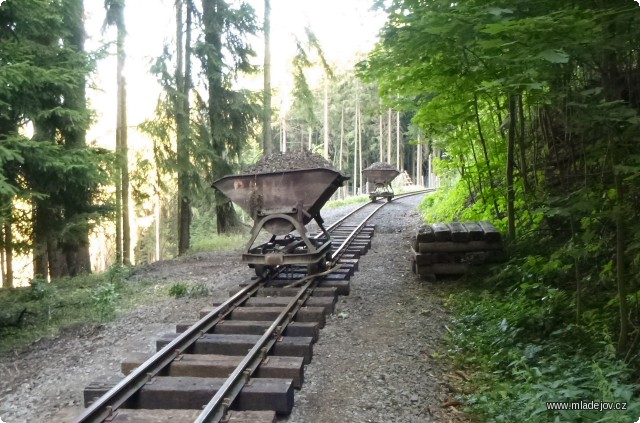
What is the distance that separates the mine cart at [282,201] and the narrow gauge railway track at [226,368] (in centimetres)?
84

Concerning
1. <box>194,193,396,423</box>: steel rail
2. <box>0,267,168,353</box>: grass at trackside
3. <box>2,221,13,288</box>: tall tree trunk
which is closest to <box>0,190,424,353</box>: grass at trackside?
<box>0,267,168,353</box>: grass at trackside

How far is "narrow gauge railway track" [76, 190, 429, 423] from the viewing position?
3824 millimetres

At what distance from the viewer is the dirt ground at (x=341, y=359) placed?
4.22m

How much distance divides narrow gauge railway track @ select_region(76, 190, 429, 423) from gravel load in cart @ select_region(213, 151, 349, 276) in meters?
0.85

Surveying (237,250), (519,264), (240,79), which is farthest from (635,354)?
(240,79)

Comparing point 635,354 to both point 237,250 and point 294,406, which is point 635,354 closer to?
point 294,406

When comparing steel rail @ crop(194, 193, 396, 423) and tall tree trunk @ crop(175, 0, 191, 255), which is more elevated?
tall tree trunk @ crop(175, 0, 191, 255)

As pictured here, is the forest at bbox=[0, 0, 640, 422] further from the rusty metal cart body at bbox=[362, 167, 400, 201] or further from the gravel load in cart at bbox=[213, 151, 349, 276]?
the rusty metal cart body at bbox=[362, 167, 400, 201]

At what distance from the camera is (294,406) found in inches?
166

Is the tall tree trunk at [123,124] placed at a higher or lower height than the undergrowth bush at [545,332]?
higher

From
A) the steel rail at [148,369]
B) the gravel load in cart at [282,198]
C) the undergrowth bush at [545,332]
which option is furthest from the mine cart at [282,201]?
the undergrowth bush at [545,332]

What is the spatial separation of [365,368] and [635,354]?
2.39 meters

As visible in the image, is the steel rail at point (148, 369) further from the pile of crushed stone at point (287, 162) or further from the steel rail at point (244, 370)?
the pile of crushed stone at point (287, 162)

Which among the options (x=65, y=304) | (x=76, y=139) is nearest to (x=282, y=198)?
(x=65, y=304)
